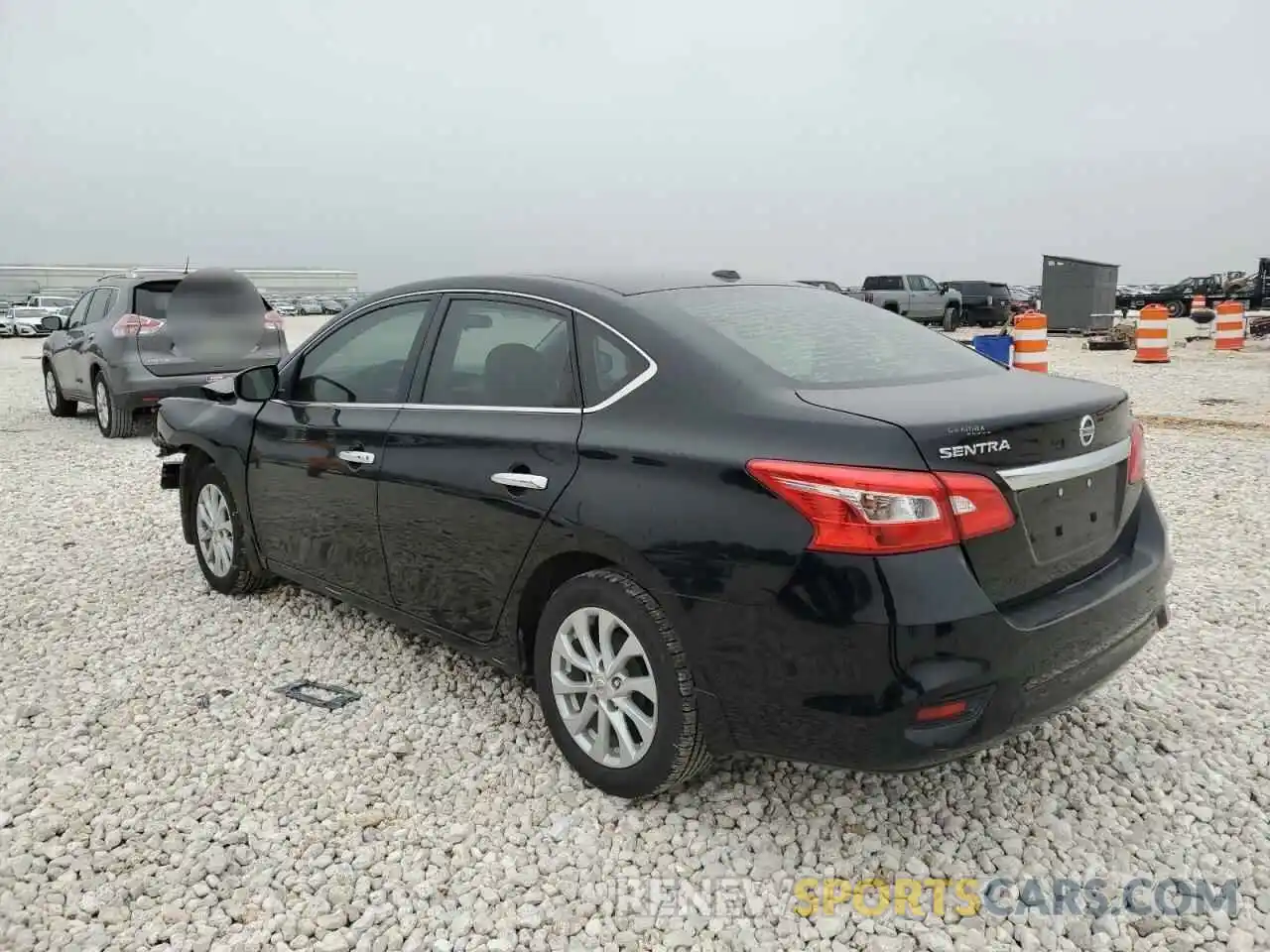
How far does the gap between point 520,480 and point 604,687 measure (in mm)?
698

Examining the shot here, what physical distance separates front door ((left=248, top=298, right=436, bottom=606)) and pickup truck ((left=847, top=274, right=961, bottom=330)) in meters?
28.9

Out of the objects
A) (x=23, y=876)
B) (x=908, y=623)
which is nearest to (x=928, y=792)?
(x=908, y=623)

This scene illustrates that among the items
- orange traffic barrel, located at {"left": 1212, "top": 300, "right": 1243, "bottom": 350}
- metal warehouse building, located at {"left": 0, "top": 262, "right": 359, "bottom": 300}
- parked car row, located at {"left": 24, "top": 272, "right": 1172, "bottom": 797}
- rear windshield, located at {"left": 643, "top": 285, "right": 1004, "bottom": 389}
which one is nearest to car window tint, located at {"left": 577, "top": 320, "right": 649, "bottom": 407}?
parked car row, located at {"left": 24, "top": 272, "right": 1172, "bottom": 797}

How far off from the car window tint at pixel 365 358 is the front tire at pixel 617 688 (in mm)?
1298

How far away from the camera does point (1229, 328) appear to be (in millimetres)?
21078

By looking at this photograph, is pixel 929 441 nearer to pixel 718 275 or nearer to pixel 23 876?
pixel 718 275

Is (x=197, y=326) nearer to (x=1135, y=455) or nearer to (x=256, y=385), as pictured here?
(x=256, y=385)

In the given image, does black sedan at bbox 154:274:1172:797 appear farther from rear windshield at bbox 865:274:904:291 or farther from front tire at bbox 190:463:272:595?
rear windshield at bbox 865:274:904:291

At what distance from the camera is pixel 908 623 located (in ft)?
7.89

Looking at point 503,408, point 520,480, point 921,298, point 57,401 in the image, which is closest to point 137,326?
point 57,401

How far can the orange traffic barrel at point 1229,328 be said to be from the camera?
20.7m

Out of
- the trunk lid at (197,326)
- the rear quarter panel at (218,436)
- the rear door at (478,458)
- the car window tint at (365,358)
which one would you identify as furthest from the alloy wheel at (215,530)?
the trunk lid at (197,326)

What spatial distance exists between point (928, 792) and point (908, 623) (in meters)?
1.03

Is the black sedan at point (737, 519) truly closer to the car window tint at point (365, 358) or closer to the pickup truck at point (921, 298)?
the car window tint at point (365, 358)
